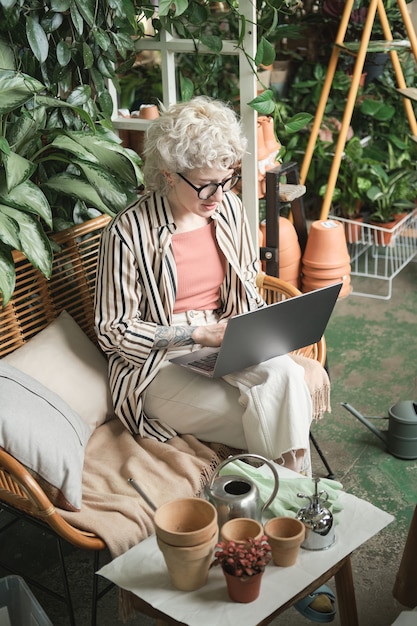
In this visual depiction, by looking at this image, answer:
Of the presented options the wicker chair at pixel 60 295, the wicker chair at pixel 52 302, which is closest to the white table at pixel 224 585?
the wicker chair at pixel 52 302

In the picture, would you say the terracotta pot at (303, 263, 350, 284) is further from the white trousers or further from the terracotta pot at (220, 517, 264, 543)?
the terracotta pot at (220, 517, 264, 543)

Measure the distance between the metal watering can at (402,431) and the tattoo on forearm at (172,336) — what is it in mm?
872

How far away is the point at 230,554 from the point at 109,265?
1055 millimetres

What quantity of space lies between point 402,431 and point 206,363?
972 mm

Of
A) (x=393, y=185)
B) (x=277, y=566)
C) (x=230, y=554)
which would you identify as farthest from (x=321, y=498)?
(x=393, y=185)

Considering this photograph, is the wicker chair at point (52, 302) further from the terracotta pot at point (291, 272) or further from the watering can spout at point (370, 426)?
the terracotta pot at point (291, 272)

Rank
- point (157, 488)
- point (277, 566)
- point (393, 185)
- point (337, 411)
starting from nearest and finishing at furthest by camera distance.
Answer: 1. point (277, 566)
2. point (157, 488)
3. point (337, 411)
4. point (393, 185)

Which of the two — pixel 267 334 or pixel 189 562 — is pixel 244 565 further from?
pixel 267 334

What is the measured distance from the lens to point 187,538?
1650 mm

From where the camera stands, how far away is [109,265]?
95.6 inches

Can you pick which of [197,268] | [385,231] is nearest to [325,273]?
[385,231]

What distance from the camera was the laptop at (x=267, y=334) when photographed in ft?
7.20

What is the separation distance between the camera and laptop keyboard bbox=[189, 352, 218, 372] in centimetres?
238

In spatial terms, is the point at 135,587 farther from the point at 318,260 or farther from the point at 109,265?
the point at 318,260
